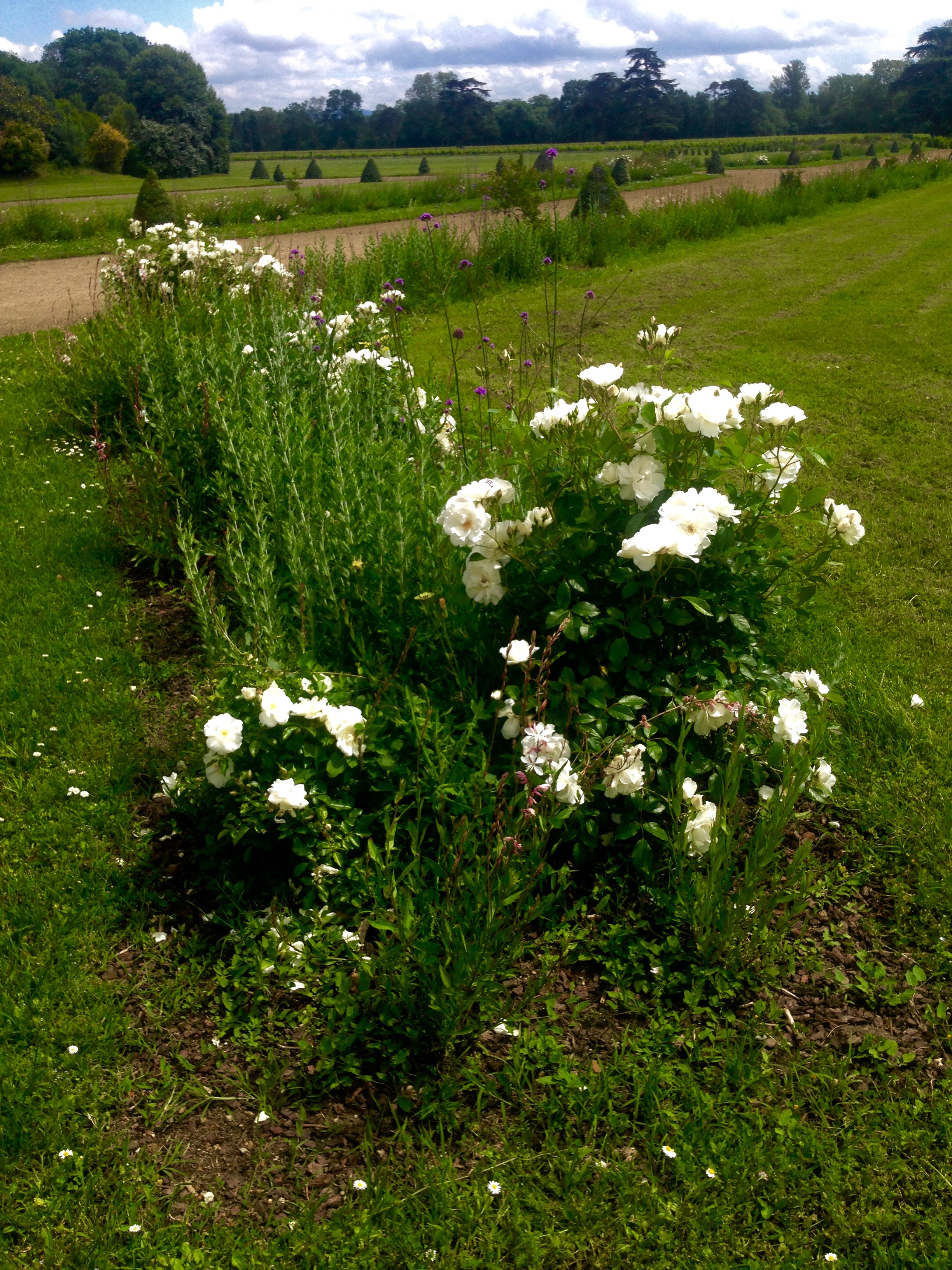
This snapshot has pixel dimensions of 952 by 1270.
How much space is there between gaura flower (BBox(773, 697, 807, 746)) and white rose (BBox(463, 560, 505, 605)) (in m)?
0.86

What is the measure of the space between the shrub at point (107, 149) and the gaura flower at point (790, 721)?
34.0m

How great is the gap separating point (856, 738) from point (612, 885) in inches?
45.8

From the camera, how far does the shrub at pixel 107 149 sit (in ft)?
97.7

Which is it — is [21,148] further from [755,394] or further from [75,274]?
[755,394]

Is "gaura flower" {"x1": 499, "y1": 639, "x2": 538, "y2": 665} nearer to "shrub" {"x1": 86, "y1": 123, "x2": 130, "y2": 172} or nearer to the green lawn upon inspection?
the green lawn

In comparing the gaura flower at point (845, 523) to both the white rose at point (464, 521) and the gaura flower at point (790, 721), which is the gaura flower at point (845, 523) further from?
the white rose at point (464, 521)

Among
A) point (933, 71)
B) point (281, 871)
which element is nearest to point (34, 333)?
point (281, 871)

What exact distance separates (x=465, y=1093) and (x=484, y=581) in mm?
1347

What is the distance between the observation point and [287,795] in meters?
2.29

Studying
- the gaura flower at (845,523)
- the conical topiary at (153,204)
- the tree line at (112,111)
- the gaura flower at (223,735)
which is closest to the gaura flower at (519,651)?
the gaura flower at (223,735)

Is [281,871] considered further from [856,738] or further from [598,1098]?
[856,738]

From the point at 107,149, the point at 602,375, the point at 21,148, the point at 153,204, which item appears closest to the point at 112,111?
the point at 107,149

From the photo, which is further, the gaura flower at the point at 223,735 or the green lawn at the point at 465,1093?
the gaura flower at the point at 223,735

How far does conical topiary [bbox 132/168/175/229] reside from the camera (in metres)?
11.4
